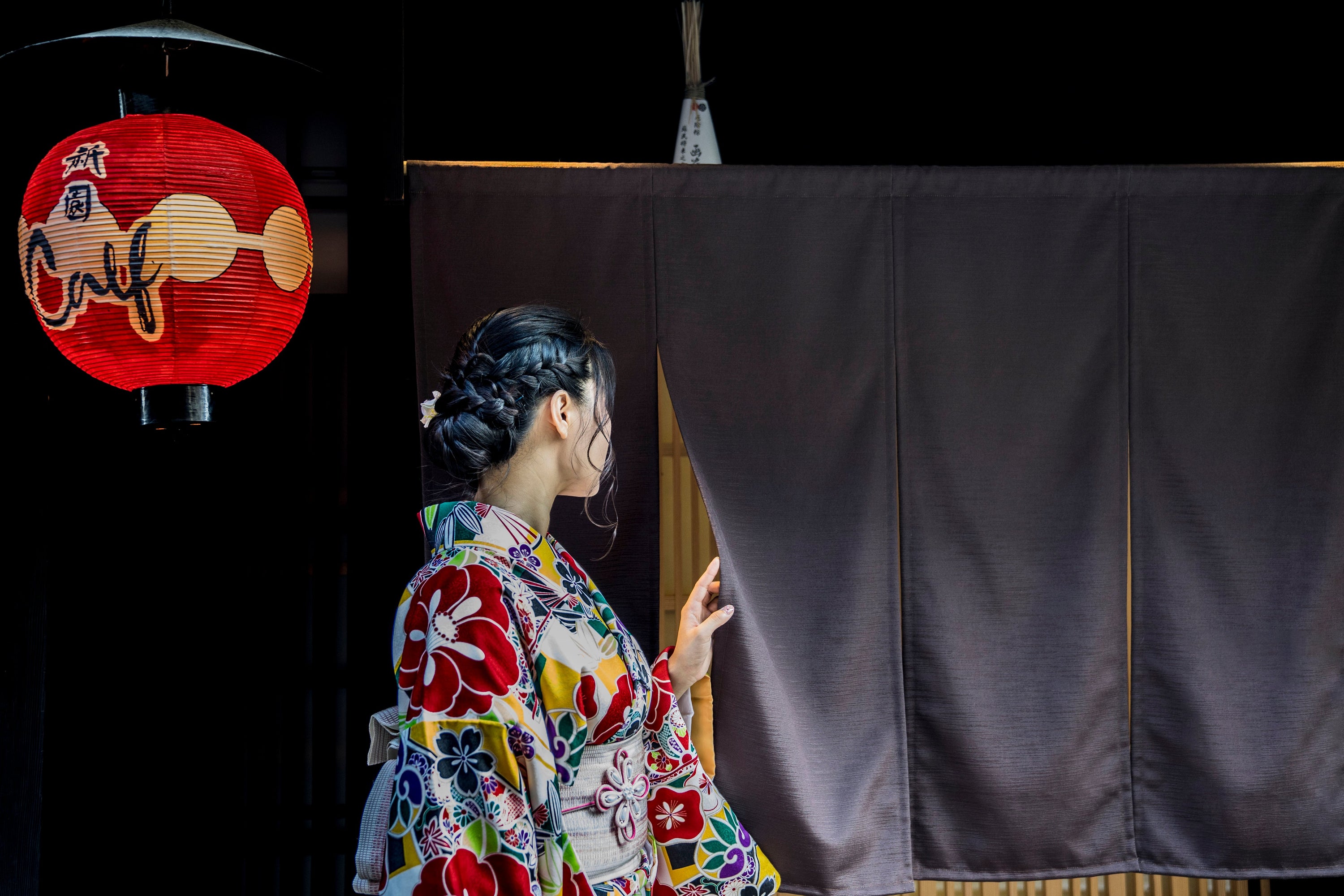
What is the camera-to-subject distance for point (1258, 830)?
3.05 m

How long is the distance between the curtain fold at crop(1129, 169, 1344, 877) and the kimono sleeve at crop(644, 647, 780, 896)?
142cm

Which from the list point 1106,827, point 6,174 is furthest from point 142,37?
point 1106,827

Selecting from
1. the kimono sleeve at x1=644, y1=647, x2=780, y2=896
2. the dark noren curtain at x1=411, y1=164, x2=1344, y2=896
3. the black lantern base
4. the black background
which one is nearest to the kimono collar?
the kimono sleeve at x1=644, y1=647, x2=780, y2=896

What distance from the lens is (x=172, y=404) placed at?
2.45m

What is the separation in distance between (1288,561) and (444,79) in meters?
3.29

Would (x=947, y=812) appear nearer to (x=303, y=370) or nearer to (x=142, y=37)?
(x=303, y=370)

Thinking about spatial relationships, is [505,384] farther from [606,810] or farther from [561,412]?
[606,810]

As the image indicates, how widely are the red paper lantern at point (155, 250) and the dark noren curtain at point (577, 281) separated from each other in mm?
630

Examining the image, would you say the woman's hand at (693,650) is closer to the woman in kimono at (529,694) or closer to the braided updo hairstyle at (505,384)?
the woman in kimono at (529,694)

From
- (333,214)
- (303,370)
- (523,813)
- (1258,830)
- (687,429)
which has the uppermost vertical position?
(333,214)

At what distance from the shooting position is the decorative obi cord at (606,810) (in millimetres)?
2131

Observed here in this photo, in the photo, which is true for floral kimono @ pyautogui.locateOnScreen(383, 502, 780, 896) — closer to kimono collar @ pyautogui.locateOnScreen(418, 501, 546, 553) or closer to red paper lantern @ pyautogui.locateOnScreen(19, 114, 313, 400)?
kimono collar @ pyautogui.locateOnScreen(418, 501, 546, 553)

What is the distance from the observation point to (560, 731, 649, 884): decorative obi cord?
2.13m

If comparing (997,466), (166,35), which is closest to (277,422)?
(166,35)
